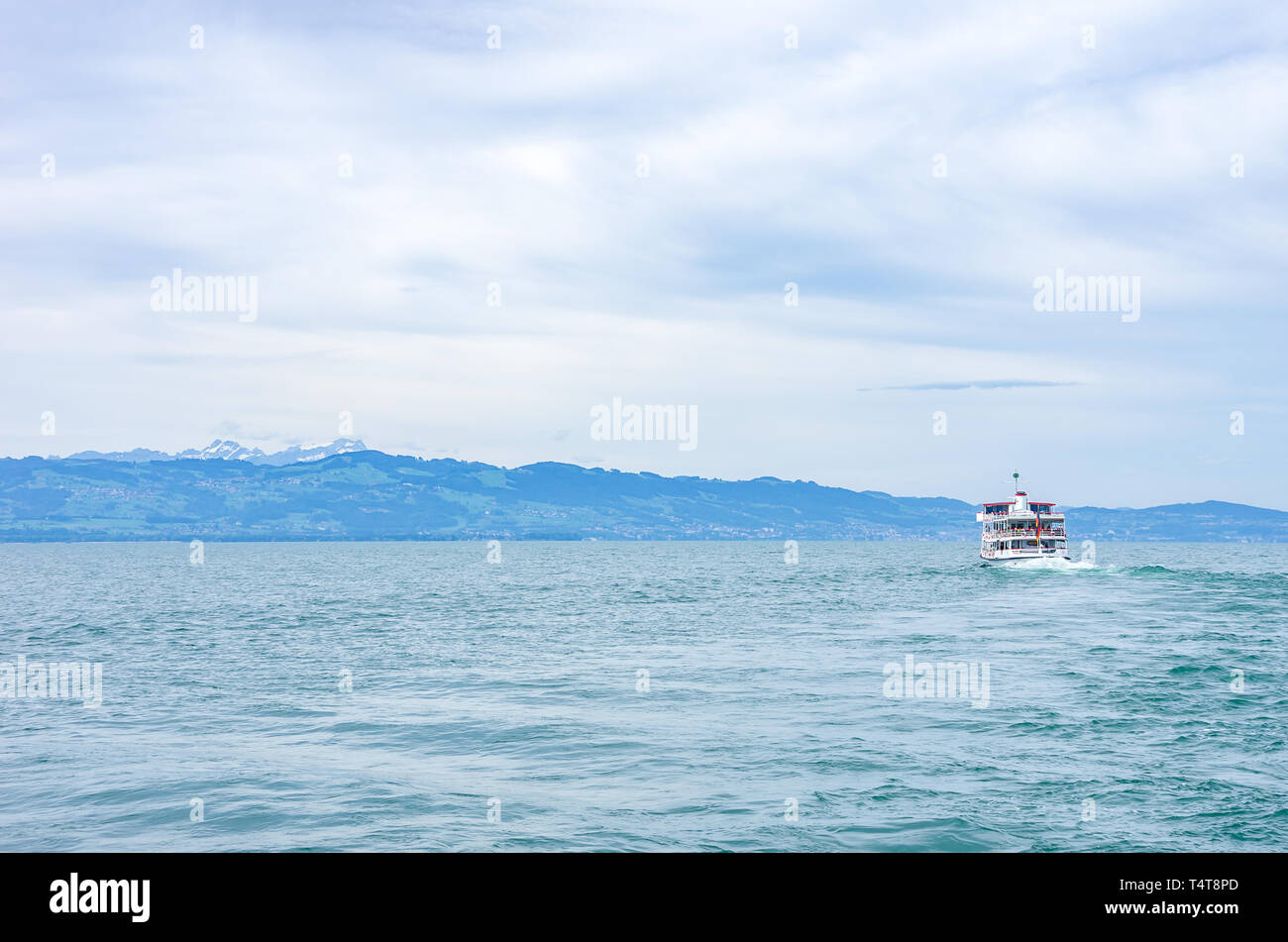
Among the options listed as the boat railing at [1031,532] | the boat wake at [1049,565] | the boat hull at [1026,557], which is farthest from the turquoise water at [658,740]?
the boat railing at [1031,532]

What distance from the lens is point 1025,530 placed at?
134 metres

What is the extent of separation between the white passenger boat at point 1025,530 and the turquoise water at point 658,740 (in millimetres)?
64551

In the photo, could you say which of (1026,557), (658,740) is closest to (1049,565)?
(1026,557)

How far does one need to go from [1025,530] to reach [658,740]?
11672 cm

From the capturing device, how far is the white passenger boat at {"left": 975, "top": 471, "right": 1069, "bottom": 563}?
130 meters

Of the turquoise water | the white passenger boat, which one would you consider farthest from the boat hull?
the turquoise water

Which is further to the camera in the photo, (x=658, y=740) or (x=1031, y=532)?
(x=1031, y=532)

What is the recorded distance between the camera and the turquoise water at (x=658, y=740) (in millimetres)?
19734

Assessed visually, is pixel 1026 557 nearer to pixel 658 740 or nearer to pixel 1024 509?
pixel 1024 509

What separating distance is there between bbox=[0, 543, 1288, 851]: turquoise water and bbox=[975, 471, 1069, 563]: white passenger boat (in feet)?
212

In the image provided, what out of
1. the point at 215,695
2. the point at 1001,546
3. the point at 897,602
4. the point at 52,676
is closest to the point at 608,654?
the point at 215,695

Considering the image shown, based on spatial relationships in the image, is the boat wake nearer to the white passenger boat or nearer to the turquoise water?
the white passenger boat

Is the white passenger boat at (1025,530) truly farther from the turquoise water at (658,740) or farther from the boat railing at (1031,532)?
the turquoise water at (658,740)

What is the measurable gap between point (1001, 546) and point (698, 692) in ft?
373
